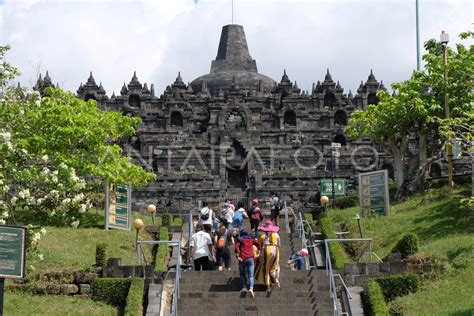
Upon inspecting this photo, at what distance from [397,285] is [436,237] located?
29.0 ft

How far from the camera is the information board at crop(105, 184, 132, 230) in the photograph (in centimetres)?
4031

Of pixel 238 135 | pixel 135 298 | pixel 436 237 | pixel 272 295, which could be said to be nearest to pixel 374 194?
pixel 436 237

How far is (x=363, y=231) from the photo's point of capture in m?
38.1

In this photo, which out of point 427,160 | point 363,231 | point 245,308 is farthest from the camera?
point 427,160

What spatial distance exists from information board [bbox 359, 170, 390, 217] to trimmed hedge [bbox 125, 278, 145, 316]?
17439 mm

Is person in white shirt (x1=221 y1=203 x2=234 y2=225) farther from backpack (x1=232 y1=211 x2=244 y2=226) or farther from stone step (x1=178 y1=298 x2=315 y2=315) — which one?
stone step (x1=178 y1=298 x2=315 y2=315)

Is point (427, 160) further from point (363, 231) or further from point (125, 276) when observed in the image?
point (125, 276)

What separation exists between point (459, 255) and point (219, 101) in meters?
58.7

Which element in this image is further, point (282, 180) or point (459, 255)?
point (282, 180)

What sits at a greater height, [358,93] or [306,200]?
[358,93]

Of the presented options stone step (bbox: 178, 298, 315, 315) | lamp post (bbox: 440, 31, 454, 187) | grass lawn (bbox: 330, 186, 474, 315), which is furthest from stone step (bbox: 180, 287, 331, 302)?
lamp post (bbox: 440, 31, 454, 187)

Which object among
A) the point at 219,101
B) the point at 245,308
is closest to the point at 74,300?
the point at 245,308

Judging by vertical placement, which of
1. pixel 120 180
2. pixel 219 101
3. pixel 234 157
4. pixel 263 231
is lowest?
pixel 263 231

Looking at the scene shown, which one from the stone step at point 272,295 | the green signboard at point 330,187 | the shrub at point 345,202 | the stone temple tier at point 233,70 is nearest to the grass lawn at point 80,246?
the stone step at point 272,295
